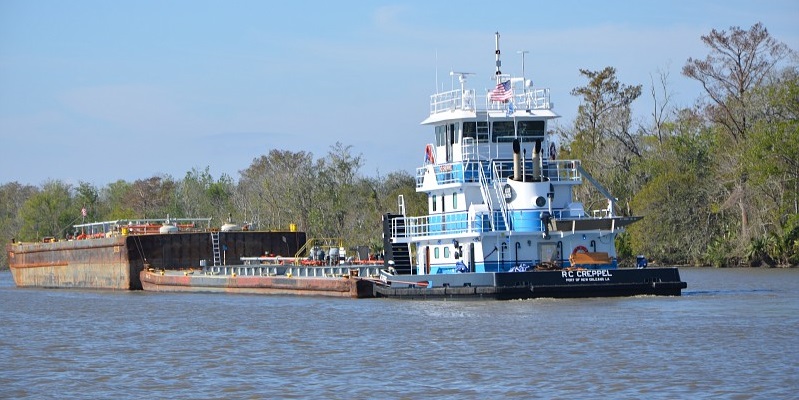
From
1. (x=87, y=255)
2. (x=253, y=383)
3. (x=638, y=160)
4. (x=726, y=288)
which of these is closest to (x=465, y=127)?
(x=726, y=288)

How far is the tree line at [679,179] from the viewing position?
218ft

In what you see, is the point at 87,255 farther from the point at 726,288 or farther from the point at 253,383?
the point at 253,383

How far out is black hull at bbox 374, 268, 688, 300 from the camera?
127 feet

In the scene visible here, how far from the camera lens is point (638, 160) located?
80.5 meters

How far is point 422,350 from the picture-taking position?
2866 cm

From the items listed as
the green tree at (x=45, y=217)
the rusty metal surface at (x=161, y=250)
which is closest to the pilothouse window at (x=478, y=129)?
the rusty metal surface at (x=161, y=250)

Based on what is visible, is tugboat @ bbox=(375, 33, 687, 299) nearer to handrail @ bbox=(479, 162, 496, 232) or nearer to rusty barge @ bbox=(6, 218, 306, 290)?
handrail @ bbox=(479, 162, 496, 232)

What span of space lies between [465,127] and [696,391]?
2150 centimetres

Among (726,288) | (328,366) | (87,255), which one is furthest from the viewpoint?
(87,255)

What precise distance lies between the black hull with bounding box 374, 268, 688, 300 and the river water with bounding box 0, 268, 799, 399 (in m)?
0.35

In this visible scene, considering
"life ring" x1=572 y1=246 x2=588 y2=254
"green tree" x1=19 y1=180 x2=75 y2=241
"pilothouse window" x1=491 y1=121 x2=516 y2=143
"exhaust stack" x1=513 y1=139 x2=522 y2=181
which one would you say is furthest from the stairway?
"green tree" x1=19 y1=180 x2=75 y2=241

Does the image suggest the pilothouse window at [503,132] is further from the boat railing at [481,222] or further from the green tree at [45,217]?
the green tree at [45,217]

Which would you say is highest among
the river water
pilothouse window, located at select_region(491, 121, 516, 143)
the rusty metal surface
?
pilothouse window, located at select_region(491, 121, 516, 143)

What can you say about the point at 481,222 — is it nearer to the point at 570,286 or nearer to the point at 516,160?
the point at 516,160
